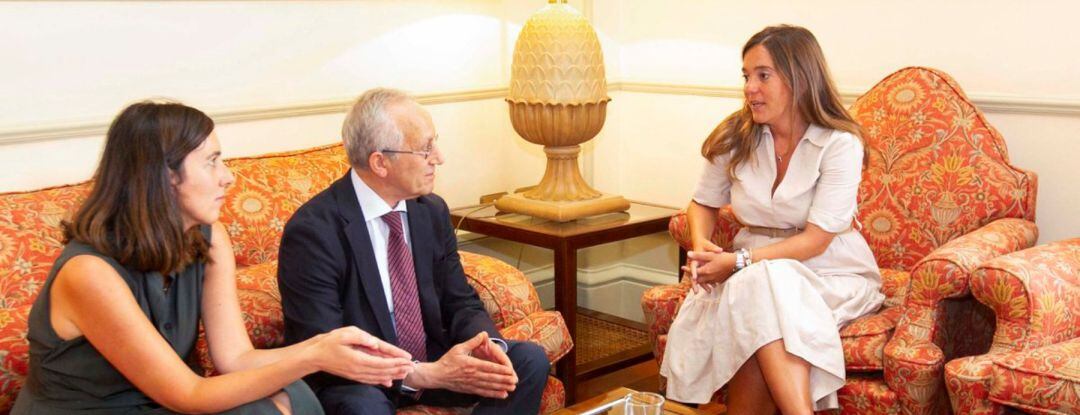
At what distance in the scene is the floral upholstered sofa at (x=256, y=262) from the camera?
2.55 m

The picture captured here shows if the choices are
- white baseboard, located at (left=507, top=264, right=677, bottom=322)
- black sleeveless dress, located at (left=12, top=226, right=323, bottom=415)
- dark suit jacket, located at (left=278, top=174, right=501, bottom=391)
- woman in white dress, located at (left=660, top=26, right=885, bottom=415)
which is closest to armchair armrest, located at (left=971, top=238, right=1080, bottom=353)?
woman in white dress, located at (left=660, top=26, right=885, bottom=415)

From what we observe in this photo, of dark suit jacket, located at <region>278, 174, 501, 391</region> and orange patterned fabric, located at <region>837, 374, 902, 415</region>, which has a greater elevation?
dark suit jacket, located at <region>278, 174, 501, 391</region>

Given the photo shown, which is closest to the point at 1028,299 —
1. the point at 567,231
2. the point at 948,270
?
the point at 948,270

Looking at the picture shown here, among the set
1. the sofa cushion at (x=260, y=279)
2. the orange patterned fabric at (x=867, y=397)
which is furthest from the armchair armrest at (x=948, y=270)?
the sofa cushion at (x=260, y=279)

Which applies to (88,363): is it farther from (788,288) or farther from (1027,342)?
(1027,342)

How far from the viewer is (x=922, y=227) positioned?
10.9ft

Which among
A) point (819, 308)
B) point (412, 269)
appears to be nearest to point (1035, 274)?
point (819, 308)

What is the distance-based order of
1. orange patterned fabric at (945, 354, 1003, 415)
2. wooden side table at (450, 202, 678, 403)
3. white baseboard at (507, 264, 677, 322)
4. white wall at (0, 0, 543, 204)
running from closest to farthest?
orange patterned fabric at (945, 354, 1003, 415), white wall at (0, 0, 543, 204), wooden side table at (450, 202, 678, 403), white baseboard at (507, 264, 677, 322)

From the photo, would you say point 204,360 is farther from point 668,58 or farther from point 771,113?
point 668,58

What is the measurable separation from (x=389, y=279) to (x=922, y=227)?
1625 mm

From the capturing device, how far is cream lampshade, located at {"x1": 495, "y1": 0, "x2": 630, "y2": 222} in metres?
3.58

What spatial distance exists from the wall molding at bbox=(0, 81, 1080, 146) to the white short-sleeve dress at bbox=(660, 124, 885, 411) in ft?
2.37

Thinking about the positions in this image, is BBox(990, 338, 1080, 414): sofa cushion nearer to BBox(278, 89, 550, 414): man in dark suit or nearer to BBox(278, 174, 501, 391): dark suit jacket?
BBox(278, 89, 550, 414): man in dark suit

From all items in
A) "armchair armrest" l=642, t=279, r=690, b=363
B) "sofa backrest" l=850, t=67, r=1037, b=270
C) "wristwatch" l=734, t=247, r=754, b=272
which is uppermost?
"sofa backrest" l=850, t=67, r=1037, b=270
